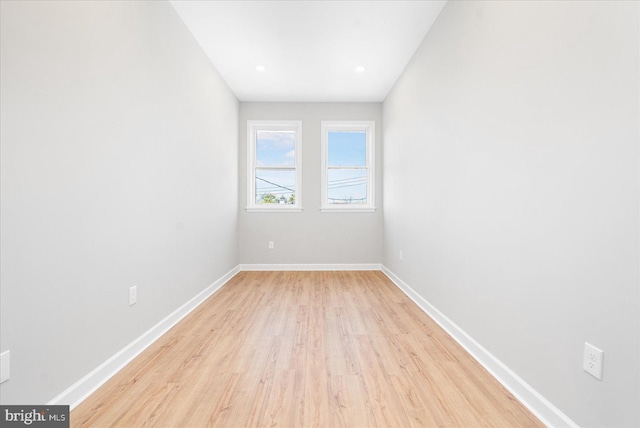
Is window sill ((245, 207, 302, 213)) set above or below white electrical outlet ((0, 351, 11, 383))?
above

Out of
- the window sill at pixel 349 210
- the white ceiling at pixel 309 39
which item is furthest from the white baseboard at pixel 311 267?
the white ceiling at pixel 309 39

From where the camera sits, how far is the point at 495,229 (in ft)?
5.85

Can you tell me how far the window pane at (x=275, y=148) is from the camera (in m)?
4.92

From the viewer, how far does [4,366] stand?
1.16 m

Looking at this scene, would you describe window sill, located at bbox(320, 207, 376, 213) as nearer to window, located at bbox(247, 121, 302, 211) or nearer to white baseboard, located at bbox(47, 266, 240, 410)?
window, located at bbox(247, 121, 302, 211)

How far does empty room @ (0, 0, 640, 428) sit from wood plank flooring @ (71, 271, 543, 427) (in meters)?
0.02

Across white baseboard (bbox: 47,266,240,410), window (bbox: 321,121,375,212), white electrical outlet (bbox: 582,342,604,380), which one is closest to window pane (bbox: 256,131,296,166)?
window (bbox: 321,121,375,212)

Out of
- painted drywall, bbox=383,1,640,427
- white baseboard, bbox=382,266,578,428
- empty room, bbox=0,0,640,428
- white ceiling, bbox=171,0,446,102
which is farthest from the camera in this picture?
white ceiling, bbox=171,0,446,102

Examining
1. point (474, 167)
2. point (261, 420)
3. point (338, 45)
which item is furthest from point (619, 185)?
point (338, 45)

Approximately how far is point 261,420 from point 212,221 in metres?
2.56

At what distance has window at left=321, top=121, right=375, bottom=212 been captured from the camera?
491 centimetres

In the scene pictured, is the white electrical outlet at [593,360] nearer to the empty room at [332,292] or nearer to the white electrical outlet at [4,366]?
the empty room at [332,292]

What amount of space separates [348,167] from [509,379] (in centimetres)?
375

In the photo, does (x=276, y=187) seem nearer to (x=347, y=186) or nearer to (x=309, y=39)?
(x=347, y=186)
